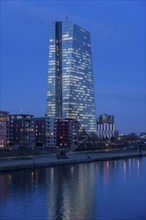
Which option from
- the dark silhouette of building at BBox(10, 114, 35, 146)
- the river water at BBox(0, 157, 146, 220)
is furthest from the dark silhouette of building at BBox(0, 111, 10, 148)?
the river water at BBox(0, 157, 146, 220)

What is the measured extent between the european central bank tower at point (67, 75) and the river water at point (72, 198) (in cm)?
5136

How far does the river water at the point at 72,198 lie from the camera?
42.4ft

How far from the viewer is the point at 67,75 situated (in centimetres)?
7375

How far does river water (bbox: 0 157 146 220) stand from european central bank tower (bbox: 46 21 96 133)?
5136 centimetres

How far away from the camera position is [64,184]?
2002cm

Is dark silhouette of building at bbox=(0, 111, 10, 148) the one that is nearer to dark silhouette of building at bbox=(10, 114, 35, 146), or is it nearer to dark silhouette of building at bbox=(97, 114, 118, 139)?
dark silhouette of building at bbox=(10, 114, 35, 146)

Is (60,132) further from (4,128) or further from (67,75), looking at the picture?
(67,75)

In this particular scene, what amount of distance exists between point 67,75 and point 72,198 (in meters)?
58.6

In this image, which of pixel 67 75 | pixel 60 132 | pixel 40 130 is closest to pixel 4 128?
pixel 40 130

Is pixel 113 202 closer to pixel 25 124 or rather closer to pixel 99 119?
pixel 25 124

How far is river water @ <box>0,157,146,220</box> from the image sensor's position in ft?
42.4

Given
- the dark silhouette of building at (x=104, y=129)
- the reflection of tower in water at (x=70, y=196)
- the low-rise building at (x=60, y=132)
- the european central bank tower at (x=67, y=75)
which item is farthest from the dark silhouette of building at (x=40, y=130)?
the reflection of tower in water at (x=70, y=196)

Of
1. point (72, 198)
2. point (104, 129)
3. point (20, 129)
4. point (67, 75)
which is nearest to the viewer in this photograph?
point (72, 198)

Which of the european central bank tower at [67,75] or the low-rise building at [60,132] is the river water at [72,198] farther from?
the european central bank tower at [67,75]
